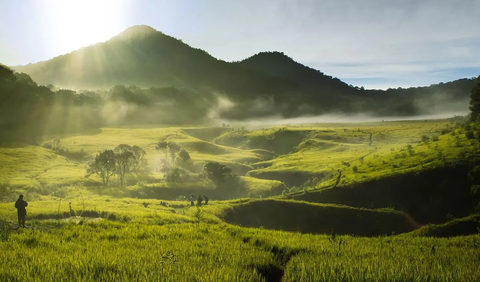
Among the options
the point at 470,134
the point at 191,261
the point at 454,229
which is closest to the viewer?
the point at 191,261

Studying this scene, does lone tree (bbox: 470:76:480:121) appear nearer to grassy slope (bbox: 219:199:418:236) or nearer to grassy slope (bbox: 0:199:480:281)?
grassy slope (bbox: 219:199:418:236)

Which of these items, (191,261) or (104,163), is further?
(104,163)

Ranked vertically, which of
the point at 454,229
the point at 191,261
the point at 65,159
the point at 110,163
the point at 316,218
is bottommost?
the point at 316,218

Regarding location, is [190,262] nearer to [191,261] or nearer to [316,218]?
[191,261]

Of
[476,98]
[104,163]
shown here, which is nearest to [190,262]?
[104,163]

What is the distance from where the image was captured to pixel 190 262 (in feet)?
34.8

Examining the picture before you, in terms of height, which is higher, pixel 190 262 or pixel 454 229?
pixel 190 262

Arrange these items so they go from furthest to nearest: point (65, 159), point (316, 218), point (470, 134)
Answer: point (65, 159)
point (470, 134)
point (316, 218)

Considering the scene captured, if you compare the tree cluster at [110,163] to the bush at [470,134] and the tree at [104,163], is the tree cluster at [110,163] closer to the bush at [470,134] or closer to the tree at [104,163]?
the tree at [104,163]

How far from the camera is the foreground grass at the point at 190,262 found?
28.6 ft

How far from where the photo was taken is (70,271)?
29.9 ft

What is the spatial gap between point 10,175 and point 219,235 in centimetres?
9131

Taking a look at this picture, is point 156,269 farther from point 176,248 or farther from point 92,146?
point 92,146

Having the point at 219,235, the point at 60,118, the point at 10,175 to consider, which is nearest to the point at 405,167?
the point at 219,235
